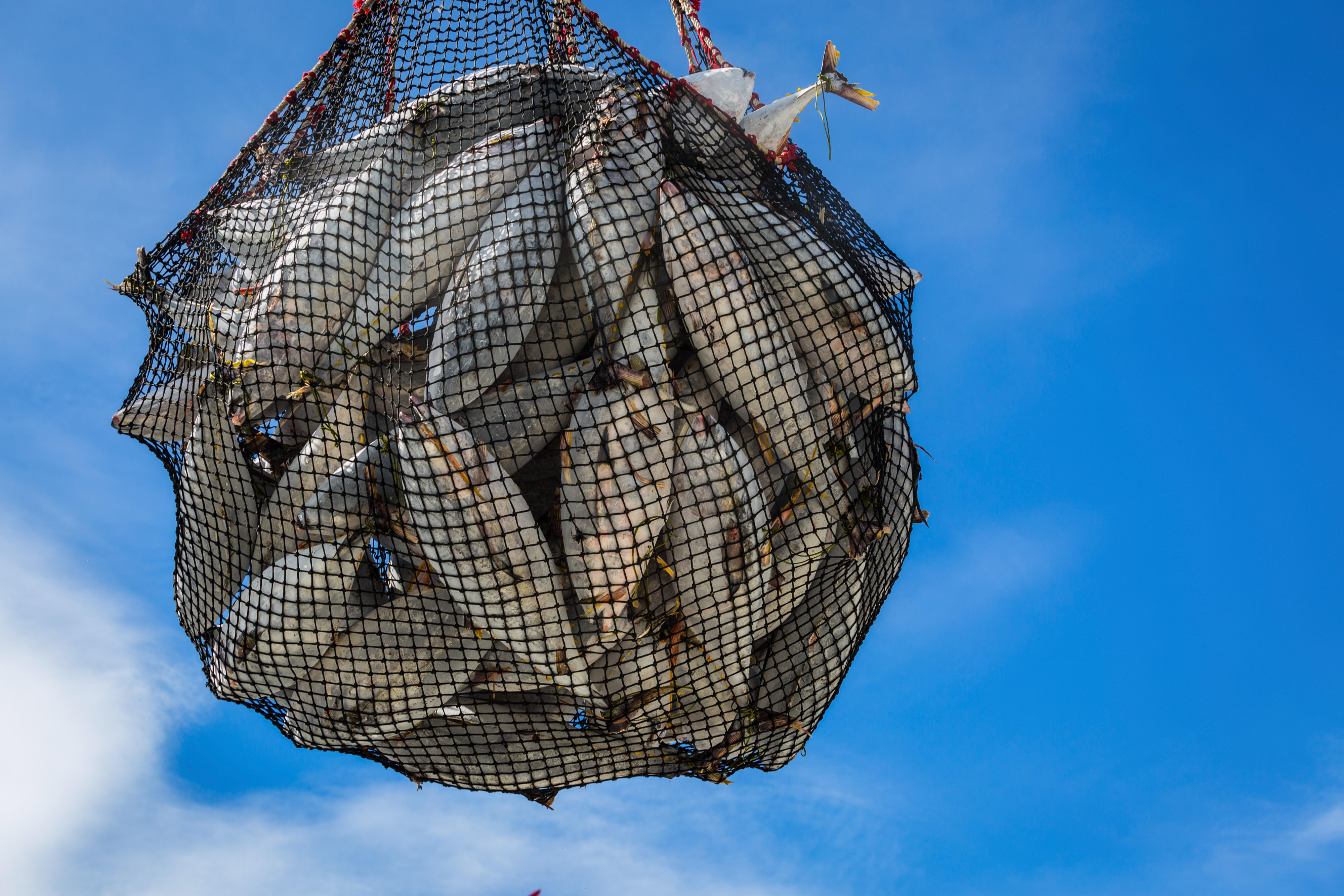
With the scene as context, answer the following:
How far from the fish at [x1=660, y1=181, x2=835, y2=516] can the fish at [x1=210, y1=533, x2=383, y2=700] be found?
2.65ft

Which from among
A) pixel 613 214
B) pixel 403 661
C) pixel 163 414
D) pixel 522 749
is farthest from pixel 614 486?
pixel 163 414

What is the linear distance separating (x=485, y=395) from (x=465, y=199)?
44cm

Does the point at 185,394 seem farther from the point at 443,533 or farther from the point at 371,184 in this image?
the point at 443,533

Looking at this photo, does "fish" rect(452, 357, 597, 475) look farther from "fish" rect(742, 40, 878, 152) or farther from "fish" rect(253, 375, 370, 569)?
"fish" rect(742, 40, 878, 152)

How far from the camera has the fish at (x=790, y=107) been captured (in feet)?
8.48

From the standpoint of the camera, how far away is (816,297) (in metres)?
2.29

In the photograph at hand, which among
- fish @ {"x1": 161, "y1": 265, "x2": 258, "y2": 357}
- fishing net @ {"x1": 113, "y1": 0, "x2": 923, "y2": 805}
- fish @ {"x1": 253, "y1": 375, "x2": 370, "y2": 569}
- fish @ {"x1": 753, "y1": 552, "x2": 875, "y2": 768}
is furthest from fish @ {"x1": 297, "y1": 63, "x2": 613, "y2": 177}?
fish @ {"x1": 753, "y1": 552, "x2": 875, "y2": 768}

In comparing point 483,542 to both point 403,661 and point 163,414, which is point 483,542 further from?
point 163,414

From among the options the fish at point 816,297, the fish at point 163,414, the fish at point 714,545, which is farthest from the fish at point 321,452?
the fish at point 816,297

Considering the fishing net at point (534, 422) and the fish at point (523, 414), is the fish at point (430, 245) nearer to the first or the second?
the fishing net at point (534, 422)

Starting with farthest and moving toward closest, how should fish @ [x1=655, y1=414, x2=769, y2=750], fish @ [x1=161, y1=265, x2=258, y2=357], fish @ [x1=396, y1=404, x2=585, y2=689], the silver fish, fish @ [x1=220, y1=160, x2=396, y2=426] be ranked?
the silver fish < fish @ [x1=161, y1=265, x2=258, y2=357] < fish @ [x1=220, y1=160, x2=396, y2=426] < fish @ [x1=655, y1=414, x2=769, y2=750] < fish @ [x1=396, y1=404, x2=585, y2=689]

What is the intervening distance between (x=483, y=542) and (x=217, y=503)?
750mm

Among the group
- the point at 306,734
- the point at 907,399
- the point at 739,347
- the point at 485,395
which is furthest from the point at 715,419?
the point at 306,734

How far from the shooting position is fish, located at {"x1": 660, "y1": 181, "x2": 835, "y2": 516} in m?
2.13
